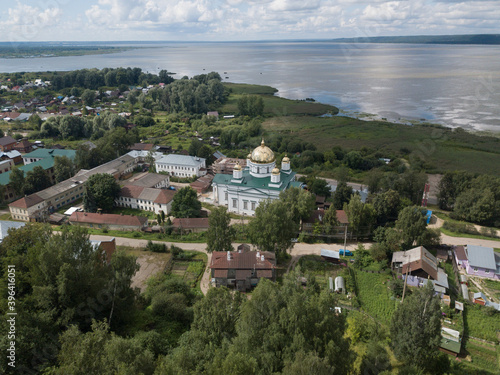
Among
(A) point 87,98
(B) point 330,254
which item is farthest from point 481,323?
(A) point 87,98

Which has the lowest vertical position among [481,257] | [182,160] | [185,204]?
[481,257]

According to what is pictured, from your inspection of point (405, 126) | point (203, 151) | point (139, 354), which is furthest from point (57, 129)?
point (405, 126)

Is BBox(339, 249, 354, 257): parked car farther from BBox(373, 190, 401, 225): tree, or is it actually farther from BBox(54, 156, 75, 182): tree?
BBox(54, 156, 75, 182): tree

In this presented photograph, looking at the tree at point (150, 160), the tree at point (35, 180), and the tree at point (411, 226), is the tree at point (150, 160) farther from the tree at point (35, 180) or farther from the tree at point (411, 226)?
the tree at point (411, 226)

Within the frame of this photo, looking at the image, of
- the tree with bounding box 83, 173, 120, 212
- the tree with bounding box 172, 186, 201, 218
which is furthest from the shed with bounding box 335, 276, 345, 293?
the tree with bounding box 83, 173, 120, 212

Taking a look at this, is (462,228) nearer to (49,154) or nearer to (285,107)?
(49,154)
